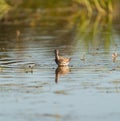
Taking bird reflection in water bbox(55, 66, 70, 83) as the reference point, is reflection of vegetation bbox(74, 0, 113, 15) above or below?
above

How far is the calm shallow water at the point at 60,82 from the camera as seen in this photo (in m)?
13.1

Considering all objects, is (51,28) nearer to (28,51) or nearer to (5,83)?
(28,51)

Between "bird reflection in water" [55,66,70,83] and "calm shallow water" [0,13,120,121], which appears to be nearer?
"calm shallow water" [0,13,120,121]

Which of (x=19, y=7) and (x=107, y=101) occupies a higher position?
(x=19, y=7)

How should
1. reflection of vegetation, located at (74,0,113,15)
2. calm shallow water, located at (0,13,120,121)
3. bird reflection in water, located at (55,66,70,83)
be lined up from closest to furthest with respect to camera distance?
calm shallow water, located at (0,13,120,121) → bird reflection in water, located at (55,66,70,83) → reflection of vegetation, located at (74,0,113,15)

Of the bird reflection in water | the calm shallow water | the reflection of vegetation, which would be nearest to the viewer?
the calm shallow water

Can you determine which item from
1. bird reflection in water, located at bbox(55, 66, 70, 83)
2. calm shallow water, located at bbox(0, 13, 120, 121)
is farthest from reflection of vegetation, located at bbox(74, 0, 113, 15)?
bird reflection in water, located at bbox(55, 66, 70, 83)

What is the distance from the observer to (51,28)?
32.8 meters

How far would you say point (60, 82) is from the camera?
16203 mm

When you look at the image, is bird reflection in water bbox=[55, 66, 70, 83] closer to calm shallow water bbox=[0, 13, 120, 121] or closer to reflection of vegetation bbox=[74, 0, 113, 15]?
calm shallow water bbox=[0, 13, 120, 121]

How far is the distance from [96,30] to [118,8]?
12.4 m

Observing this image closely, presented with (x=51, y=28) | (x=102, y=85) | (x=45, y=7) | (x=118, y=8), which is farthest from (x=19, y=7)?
(x=102, y=85)

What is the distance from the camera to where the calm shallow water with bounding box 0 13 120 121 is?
43.1ft

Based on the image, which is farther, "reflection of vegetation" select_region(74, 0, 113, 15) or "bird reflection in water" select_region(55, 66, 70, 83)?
"reflection of vegetation" select_region(74, 0, 113, 15)
